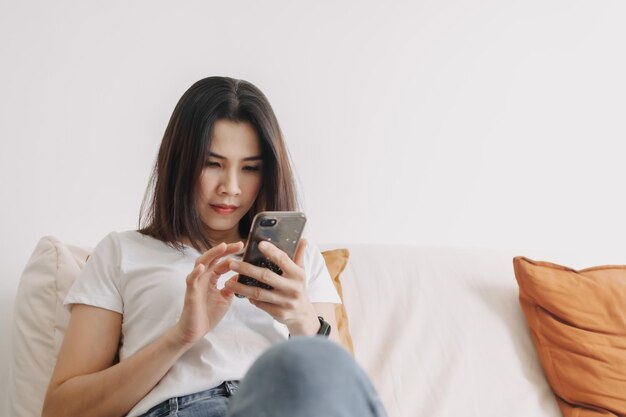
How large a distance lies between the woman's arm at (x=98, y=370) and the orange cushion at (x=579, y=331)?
905mm

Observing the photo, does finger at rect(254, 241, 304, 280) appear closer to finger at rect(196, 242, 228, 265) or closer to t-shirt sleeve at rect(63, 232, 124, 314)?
finger at rect(196, 242, 228, 265)

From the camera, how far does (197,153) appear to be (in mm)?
1252

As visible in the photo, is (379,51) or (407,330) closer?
(407,330)

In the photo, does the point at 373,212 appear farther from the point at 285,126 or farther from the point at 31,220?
the point at 31,220

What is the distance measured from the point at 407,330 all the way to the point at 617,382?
460 mm

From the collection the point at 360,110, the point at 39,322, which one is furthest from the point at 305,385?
the point at 360,110

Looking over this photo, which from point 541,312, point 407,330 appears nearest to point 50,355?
point 407,330

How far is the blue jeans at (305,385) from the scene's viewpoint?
0.53m

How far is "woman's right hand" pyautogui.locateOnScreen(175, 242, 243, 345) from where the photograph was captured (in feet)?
3.32

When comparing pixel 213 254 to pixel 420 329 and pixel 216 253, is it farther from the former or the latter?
pixel 420 329

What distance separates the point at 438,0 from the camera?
212 centimetres

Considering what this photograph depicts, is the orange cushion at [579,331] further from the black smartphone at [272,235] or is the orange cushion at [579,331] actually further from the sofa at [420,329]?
the black smartphone at [272,235]

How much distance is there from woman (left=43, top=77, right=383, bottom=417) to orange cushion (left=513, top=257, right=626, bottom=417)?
57 cm

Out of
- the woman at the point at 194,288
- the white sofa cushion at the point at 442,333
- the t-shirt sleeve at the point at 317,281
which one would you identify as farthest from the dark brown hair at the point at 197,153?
the white sofa cushion at the point at 442,333
